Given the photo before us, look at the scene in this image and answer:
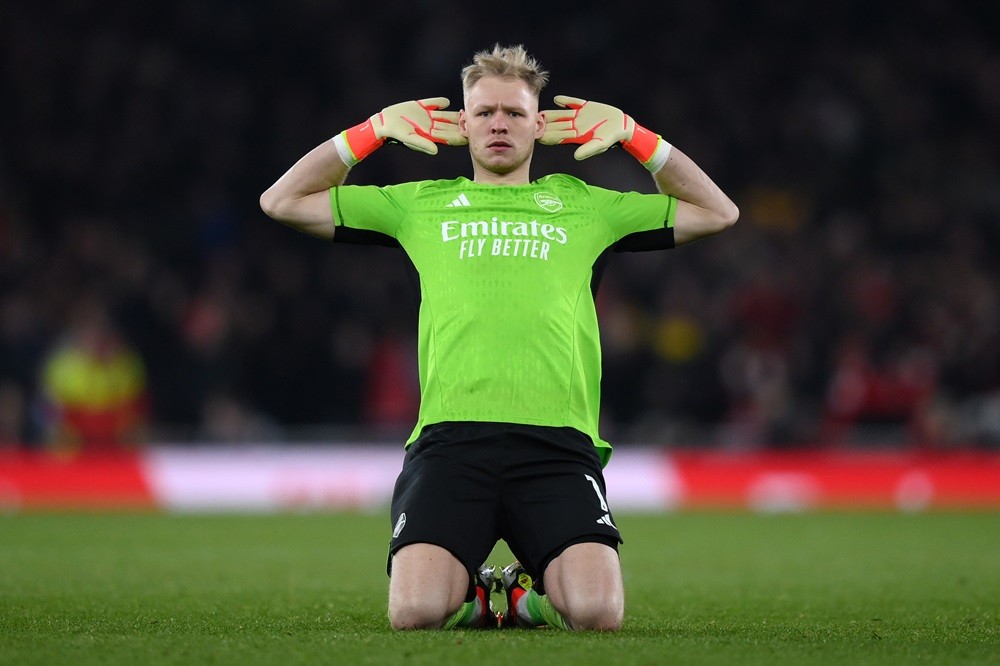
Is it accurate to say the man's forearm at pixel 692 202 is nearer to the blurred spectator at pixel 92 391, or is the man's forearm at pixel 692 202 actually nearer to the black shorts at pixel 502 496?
the black shorts at pixel 502 496

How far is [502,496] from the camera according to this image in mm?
5293

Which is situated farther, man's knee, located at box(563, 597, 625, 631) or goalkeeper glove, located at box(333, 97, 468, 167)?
goalkeeper glove, located at box(333, 97, 468, 167)

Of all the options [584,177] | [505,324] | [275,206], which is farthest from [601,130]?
[584,177]

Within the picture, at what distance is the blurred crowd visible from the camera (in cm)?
1460

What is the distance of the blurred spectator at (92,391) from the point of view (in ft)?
46.4

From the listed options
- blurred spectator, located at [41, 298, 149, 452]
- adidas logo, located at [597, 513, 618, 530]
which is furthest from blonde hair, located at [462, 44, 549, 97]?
blurred spectator, located at [41, 298, 149, 452]

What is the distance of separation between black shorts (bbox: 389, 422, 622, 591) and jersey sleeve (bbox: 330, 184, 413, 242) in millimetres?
841

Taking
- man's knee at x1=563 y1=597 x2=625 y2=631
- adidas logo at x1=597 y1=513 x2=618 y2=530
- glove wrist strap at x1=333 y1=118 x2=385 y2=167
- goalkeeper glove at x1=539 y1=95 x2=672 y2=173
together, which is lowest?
man's knee at x1=563 y1=597 x2=625 y2=631

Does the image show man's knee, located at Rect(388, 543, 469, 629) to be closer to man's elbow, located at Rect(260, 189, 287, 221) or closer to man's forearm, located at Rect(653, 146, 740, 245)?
man's elbow, located at Rect(260, 189, 287, 221)

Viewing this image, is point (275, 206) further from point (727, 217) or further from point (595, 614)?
point (595, 614)

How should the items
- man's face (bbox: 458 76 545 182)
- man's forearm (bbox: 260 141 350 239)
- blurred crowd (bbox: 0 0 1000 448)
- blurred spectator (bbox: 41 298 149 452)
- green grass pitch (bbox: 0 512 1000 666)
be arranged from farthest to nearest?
blurred crowd (bbox: 0 0 1000 448) → blurred spectator (bbox: 41 298 149 452) → man's forearm (bbox: 260 141 350 239) → man's face (bbox: 458 76 545 182) → green grass pitch (bbox: 0 512 1000 666)

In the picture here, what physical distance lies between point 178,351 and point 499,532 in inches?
390

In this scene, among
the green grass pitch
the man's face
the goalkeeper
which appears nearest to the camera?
the green grass pitch

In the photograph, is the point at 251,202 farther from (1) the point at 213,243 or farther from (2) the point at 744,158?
(2) the point at 744,158
